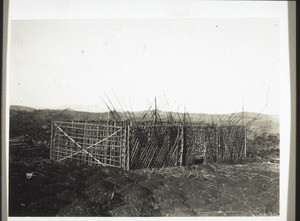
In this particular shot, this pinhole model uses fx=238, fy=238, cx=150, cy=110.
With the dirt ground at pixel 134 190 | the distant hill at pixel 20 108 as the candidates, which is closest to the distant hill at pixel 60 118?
the distant hill at pixel 20 108

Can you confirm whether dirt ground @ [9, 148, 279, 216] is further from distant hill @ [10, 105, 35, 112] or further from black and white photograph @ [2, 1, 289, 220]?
distant hill @ [10, 105, 35, 112]

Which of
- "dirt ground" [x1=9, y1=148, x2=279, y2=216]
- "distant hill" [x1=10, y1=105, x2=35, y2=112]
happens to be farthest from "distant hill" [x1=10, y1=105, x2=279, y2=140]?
"dirt ground" [x1=9, y1=148, x2=279, y2=216]

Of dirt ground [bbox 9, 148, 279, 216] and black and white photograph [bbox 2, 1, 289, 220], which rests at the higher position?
black and white photograph [bbox 2, 1, 289, 220]

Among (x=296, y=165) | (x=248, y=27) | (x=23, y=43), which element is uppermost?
(x=248, y=27)

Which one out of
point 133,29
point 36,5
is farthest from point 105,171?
point 36,5

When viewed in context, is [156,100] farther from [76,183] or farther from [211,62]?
[76,183]

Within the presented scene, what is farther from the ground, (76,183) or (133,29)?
(133,29)

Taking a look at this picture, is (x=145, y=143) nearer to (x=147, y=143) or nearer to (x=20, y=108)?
(x=147, y=143)

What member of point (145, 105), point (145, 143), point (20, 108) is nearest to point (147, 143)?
point (145, 143)
